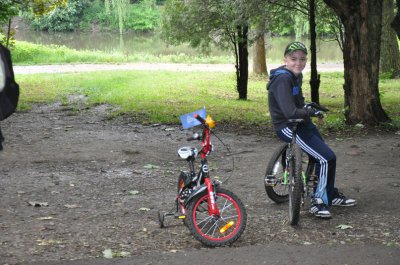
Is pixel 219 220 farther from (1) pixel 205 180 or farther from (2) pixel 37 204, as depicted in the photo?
(2) pixel 37 204

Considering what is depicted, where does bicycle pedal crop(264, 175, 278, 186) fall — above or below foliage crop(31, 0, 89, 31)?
below

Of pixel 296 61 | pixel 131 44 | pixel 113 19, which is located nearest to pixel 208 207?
pixel 296 61

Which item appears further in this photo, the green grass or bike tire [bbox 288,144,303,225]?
the green grass

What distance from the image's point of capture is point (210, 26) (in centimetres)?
1809

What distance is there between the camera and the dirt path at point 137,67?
28.8 metres

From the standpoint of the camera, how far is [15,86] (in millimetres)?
4207

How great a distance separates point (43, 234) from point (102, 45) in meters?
46.1

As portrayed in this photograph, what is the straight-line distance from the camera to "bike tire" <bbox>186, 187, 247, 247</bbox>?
519 cm

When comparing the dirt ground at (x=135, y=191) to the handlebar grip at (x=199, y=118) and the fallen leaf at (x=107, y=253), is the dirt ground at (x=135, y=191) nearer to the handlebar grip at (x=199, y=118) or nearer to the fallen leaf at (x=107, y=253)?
the fallen leaf at (x=107, y=253)

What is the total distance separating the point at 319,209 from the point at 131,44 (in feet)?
150

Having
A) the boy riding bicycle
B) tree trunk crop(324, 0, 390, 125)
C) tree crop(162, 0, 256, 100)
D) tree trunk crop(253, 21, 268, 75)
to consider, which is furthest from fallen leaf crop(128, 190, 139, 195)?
tree trunk crop(253, 21, 268, 75)

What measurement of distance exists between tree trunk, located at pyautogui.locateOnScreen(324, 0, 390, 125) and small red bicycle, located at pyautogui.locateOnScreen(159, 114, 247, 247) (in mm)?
7475

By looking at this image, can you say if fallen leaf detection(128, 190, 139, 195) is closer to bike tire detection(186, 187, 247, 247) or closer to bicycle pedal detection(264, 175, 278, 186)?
bicycle pedal detection(264, 175, 278, 186)

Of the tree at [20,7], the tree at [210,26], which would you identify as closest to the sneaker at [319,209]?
the tree at [20,7]
